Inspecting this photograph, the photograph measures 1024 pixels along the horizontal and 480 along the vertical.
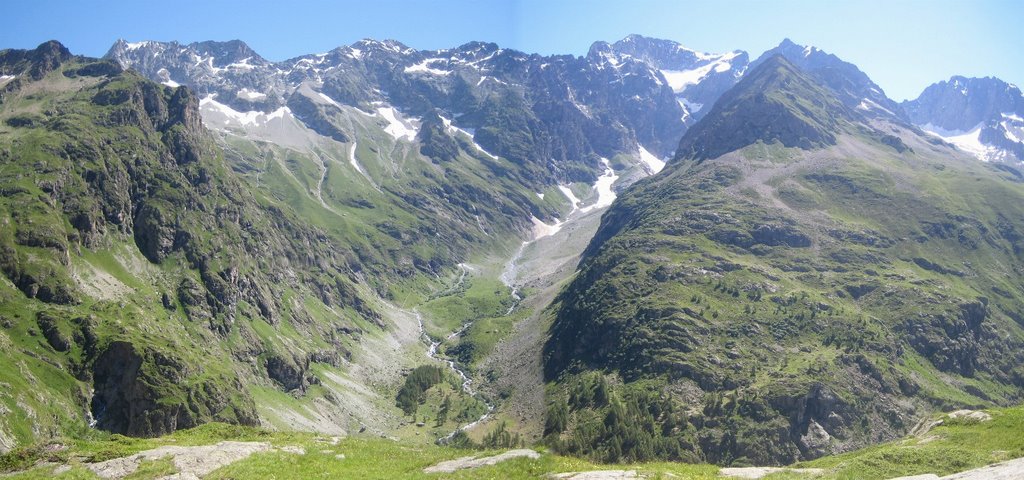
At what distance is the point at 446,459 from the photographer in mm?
42312

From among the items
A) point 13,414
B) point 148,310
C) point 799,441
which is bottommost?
point 799,441

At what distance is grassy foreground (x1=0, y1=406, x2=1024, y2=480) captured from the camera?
36.3 m

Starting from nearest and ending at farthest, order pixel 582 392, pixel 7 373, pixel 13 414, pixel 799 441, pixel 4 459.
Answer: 1. pixel 4 459
2. pixel 13 414
3. pixel 7 373
4. pixel 799 441
5. pixel 582 392

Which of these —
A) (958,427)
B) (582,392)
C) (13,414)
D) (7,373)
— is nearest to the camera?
(958,427)

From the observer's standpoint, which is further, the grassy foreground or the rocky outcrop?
the rocky outcrop

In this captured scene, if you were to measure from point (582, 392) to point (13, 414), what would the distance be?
435ft

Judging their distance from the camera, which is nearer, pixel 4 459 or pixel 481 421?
pixel 4 459

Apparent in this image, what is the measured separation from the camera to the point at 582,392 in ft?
592

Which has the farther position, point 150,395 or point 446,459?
point 150,395

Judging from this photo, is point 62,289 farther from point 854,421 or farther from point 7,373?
point 854,421

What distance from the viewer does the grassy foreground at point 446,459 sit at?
36.3m

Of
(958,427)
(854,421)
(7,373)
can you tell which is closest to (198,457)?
(958,427)

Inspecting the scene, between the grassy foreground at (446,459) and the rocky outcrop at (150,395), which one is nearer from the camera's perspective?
the grassy foreground at (446,459)

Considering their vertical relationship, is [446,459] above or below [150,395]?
above
